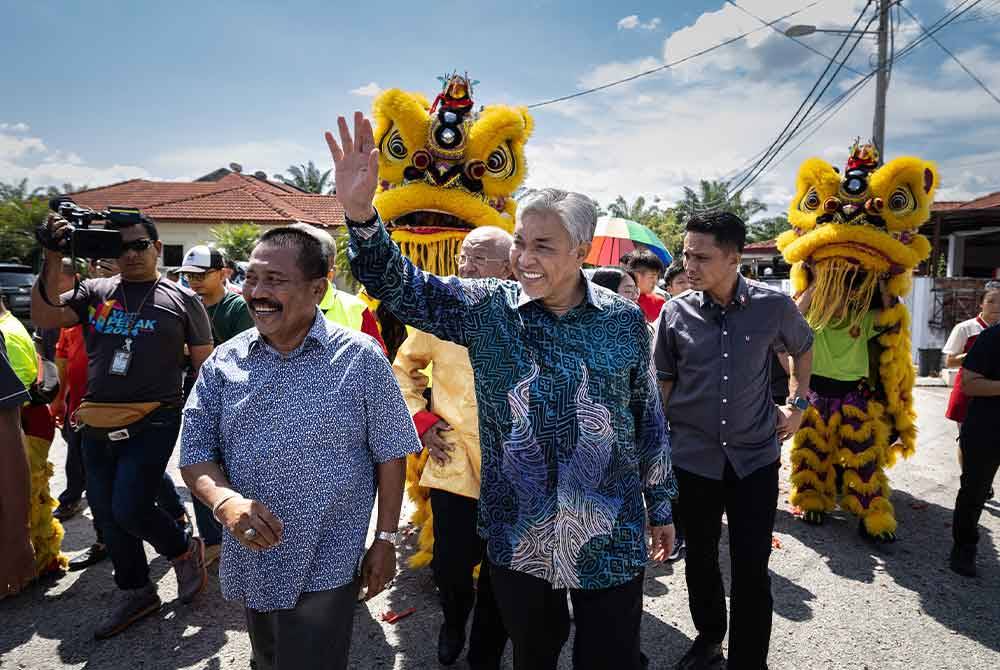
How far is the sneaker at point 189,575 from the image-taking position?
3320 mm

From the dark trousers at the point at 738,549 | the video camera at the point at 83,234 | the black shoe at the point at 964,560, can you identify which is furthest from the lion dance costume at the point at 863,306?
the video camera at the point at 83,234

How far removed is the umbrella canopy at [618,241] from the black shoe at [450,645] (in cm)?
477

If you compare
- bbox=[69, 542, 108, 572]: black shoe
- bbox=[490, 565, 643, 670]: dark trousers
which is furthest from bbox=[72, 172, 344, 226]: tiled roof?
bbox=[490, 565, 643, 670]: dark trousers

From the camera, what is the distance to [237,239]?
17984 mm

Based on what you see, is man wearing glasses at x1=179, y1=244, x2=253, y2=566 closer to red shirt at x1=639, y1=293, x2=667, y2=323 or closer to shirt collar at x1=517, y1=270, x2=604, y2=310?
shirt collar at x1=517, y1=270, x2=604, y2=310

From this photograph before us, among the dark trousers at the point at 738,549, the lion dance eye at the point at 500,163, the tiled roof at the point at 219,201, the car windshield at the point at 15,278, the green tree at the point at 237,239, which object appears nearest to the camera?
the dark trousers at the point at 738,549

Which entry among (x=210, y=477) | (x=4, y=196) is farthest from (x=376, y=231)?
(x=4, y=196)

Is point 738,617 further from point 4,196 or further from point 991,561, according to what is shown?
point 4,196

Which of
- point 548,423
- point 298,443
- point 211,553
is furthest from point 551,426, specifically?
point 211,553

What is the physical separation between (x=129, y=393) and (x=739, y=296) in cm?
292

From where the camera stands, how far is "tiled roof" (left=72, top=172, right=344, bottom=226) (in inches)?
843

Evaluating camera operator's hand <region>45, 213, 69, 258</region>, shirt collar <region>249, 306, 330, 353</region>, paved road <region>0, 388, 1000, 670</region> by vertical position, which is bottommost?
paved road <region>0, 388, 1000, 670</region>

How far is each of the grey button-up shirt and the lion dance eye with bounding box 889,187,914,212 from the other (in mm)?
2341

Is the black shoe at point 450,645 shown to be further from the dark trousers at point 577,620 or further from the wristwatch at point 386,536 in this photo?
the wristwatch at point 386,536
